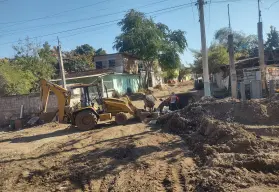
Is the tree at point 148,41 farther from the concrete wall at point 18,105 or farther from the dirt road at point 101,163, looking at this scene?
the dirt road at point 101,163

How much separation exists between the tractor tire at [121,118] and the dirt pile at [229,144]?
7.11 ft

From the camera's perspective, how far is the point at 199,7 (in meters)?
16.7

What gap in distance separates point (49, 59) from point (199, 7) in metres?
19.7

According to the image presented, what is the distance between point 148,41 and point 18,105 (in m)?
20.8

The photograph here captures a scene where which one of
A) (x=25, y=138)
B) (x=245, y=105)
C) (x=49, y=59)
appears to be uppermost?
(x=49, y=59)

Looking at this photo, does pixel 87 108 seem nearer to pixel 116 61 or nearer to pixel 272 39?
pixel 116 61

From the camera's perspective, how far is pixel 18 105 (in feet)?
61.9

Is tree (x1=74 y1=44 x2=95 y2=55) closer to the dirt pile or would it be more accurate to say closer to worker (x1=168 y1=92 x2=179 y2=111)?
worker (x1=168 y1=92 x2=179 y2=111)

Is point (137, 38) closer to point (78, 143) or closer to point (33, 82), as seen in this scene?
point (33, 82)

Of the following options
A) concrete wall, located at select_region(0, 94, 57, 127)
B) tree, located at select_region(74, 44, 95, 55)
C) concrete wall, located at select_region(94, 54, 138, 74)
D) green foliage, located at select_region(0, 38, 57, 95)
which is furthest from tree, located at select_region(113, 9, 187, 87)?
tree, located at select_region(74, 44, 95, 55)

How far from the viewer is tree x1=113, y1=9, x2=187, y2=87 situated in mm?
36438

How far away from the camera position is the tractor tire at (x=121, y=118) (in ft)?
46.3

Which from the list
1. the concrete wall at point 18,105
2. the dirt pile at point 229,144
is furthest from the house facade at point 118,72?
the dirt pile at point 229,144

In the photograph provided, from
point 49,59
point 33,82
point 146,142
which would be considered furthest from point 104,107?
point 49,59
